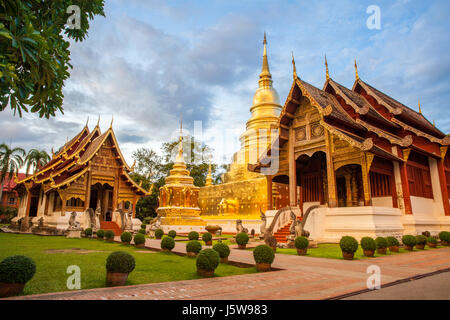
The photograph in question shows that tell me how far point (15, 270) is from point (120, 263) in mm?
1451

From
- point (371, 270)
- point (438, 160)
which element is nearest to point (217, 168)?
point (438, 160)

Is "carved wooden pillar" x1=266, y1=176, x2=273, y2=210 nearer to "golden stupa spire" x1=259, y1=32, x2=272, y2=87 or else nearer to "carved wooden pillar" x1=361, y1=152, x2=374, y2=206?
"carved wooden pillar" x1=361, y1=152, x2=374, y2=206

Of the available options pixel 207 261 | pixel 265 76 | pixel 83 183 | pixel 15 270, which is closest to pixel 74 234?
pixel 83 183

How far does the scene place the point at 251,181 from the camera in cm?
2519

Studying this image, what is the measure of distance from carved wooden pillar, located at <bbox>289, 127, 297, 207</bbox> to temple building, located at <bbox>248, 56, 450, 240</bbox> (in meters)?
0.05

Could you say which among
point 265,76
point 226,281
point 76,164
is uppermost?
point 265,76

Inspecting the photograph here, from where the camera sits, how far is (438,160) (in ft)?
57.0

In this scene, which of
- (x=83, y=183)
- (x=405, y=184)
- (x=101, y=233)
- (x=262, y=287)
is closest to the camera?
(x=262, y=287)

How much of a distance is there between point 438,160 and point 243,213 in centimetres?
1397

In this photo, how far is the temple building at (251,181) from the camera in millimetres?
24031

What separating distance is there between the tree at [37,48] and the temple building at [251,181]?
726 inches

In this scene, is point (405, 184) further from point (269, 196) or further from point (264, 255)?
point (264, 255)

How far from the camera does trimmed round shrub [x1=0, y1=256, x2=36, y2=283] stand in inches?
163
